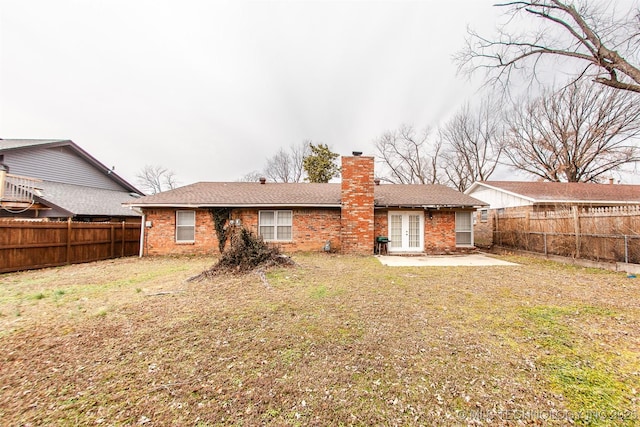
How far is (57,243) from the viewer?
28.6 ft

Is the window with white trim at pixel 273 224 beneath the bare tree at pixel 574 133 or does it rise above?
beneath

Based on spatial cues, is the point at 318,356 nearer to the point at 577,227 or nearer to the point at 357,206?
the point at 357,206

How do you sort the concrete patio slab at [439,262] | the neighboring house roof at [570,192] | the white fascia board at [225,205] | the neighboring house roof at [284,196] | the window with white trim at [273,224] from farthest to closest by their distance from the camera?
the neighboring house roof at [570,192]
the window with white trim at [273,224]
the neighboring house roof at [284,196]
the white fascia board at [225,205]
the concrete patio slab at [439,262]

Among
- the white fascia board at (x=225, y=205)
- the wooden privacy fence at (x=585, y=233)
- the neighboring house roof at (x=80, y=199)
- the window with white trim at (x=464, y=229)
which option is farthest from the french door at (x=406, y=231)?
the neighboring house roof at (x=80, y=199)

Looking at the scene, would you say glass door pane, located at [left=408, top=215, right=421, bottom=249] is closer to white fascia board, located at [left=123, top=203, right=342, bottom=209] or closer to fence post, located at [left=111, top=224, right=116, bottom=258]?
white fascia board, located at [left=123, top=203, right=342, bottom=209]

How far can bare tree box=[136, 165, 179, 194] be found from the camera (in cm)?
3894

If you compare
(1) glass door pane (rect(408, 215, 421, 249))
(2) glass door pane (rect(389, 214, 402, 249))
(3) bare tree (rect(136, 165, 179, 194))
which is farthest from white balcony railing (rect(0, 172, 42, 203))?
(3) bare tree (rect(136, 165, 179, 194))

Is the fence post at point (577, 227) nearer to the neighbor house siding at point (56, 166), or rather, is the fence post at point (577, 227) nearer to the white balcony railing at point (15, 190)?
the white balcony railing at point (15, 190)

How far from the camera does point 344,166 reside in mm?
11336

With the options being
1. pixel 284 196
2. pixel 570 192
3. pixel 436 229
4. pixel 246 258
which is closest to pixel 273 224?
pixel 284 196

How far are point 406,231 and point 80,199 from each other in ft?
61.0

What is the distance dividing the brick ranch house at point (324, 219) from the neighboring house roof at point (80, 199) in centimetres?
485

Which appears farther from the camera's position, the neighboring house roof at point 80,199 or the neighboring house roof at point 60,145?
the neighboring house roof at point 60,145

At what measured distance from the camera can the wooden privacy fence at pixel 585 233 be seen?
24.5ft
